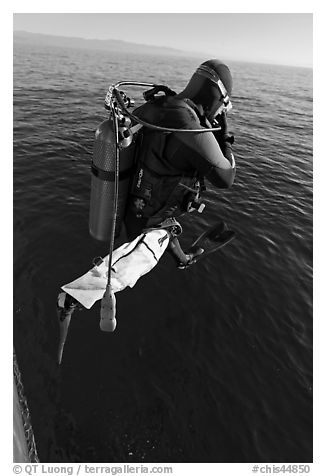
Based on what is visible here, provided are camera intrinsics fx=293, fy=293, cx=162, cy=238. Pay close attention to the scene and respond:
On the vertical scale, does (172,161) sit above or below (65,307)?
above

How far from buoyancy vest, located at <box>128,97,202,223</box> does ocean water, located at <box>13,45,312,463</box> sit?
2221mm

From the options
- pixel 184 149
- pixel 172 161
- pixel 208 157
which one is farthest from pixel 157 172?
pixel 208 157

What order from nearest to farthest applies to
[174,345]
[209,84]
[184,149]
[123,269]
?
[184,149], [209,84], [123,269], [174,345]

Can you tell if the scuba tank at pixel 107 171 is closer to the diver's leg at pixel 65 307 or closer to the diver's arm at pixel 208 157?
the diver's arm at pixel 208 157

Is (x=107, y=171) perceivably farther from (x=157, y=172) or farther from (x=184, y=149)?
(x=184, y=149)

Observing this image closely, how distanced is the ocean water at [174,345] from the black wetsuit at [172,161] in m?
2.26

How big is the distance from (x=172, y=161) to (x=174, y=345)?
10.8 ft

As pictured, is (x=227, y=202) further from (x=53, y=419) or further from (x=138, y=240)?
(x=53, y=419)

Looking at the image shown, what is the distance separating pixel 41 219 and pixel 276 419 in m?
6.71

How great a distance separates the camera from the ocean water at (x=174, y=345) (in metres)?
4.23

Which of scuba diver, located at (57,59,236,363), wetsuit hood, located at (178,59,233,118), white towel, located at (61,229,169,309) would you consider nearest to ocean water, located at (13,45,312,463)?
scuba diver, located at (57,59,236,363)

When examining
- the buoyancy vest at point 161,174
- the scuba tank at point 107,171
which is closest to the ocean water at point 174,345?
the scuba tank at point 107,171

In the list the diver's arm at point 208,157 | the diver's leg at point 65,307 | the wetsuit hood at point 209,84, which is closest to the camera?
the diver's arm at point 208,157

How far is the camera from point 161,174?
13.8 feet
